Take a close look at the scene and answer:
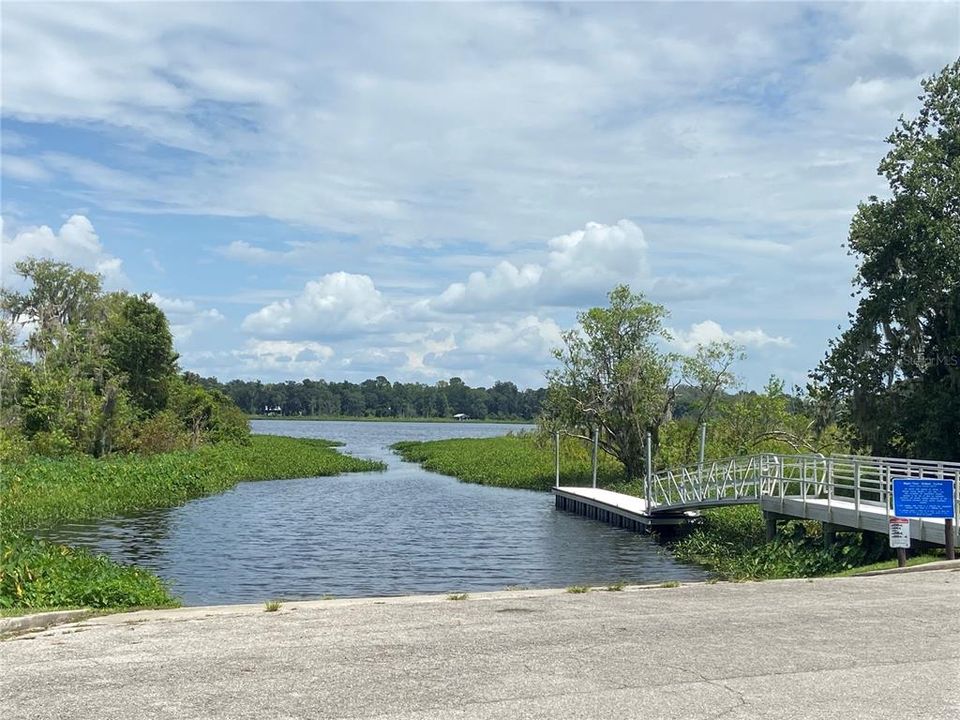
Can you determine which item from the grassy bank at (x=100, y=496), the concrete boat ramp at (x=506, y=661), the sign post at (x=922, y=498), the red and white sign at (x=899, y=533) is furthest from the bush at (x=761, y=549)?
the grassy bank at (x=100, y=496)

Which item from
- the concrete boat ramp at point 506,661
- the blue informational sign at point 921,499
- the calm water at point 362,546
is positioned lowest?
the calm water at point 362,546

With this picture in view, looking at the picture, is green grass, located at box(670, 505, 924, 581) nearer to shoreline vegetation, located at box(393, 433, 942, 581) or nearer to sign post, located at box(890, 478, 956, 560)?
shoreline vegetation, located at box(393, 433, 942, 581)

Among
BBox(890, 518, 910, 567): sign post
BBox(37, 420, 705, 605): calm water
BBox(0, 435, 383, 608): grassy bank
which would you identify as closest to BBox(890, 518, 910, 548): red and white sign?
BBox(890, 518, 910, 567): sign post

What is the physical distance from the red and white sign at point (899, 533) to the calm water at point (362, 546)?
7.72m

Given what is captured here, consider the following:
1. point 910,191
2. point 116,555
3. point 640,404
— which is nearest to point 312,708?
point 116,555

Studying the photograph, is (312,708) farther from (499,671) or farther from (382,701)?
(499,671)

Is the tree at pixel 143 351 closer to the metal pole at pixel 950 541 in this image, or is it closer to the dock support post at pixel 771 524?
the dock support post at pixel 771 524

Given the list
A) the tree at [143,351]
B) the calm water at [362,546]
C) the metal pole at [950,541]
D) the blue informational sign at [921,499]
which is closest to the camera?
the blue informational sign at [921,499]

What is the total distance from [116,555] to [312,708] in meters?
20.2

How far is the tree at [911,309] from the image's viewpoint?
99.4 feet

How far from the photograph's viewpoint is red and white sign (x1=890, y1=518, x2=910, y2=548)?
1630 cm

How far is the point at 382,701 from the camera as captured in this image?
25.7ft

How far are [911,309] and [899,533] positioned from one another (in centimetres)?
1622

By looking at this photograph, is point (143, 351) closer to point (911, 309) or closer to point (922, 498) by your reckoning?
point (911, 309)
